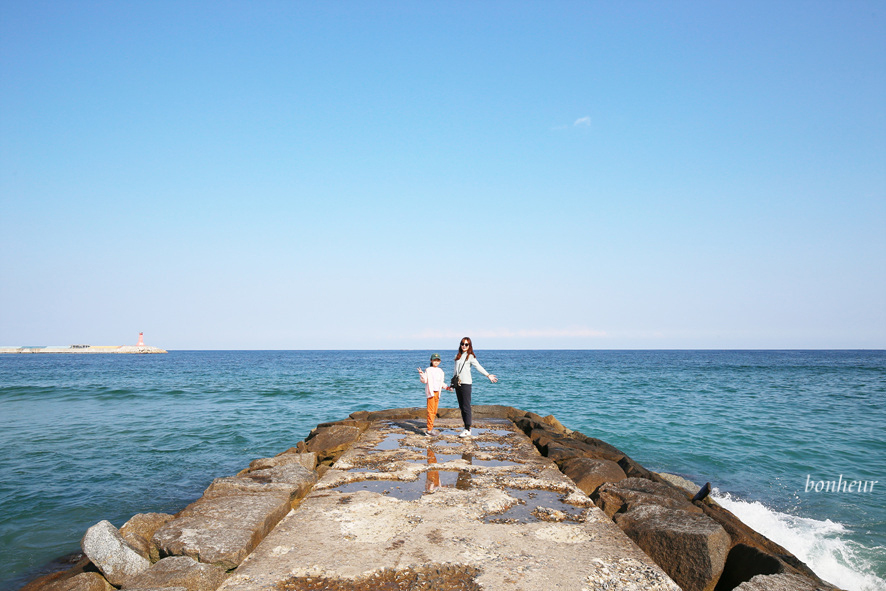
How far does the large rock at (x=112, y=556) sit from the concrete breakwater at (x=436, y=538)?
0.01 m

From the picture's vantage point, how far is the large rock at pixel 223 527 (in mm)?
4332

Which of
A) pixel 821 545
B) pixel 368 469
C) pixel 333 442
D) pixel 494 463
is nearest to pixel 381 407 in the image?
pixel 333 442

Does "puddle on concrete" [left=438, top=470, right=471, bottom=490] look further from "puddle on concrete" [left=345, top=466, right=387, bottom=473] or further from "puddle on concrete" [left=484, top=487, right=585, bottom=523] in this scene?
"puddle on concrete" [left=345, top=466, right=387, bottom=473]

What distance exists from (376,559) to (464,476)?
280 cm

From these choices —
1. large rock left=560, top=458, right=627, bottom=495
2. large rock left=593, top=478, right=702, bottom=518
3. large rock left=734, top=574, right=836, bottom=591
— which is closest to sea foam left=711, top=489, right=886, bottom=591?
large rock left=593, top=478, right=702, bottom=518

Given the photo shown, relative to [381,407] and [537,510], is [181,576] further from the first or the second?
[381,407]

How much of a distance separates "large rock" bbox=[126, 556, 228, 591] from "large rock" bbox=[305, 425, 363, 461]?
190 inches

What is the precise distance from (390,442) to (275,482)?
10.9 feet

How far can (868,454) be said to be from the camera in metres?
13.0

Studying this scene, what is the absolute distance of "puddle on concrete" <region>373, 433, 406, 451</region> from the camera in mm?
8930

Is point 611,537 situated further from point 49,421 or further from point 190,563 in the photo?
point 49,421

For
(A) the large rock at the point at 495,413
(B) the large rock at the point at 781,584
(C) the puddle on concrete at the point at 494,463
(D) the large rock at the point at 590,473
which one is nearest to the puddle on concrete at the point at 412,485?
(C) the puddle on concrete at the point at 494,463

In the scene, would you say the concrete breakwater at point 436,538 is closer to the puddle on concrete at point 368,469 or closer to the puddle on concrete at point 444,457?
the puddle on concrete at point 368,469

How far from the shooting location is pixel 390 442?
944 centimetres
